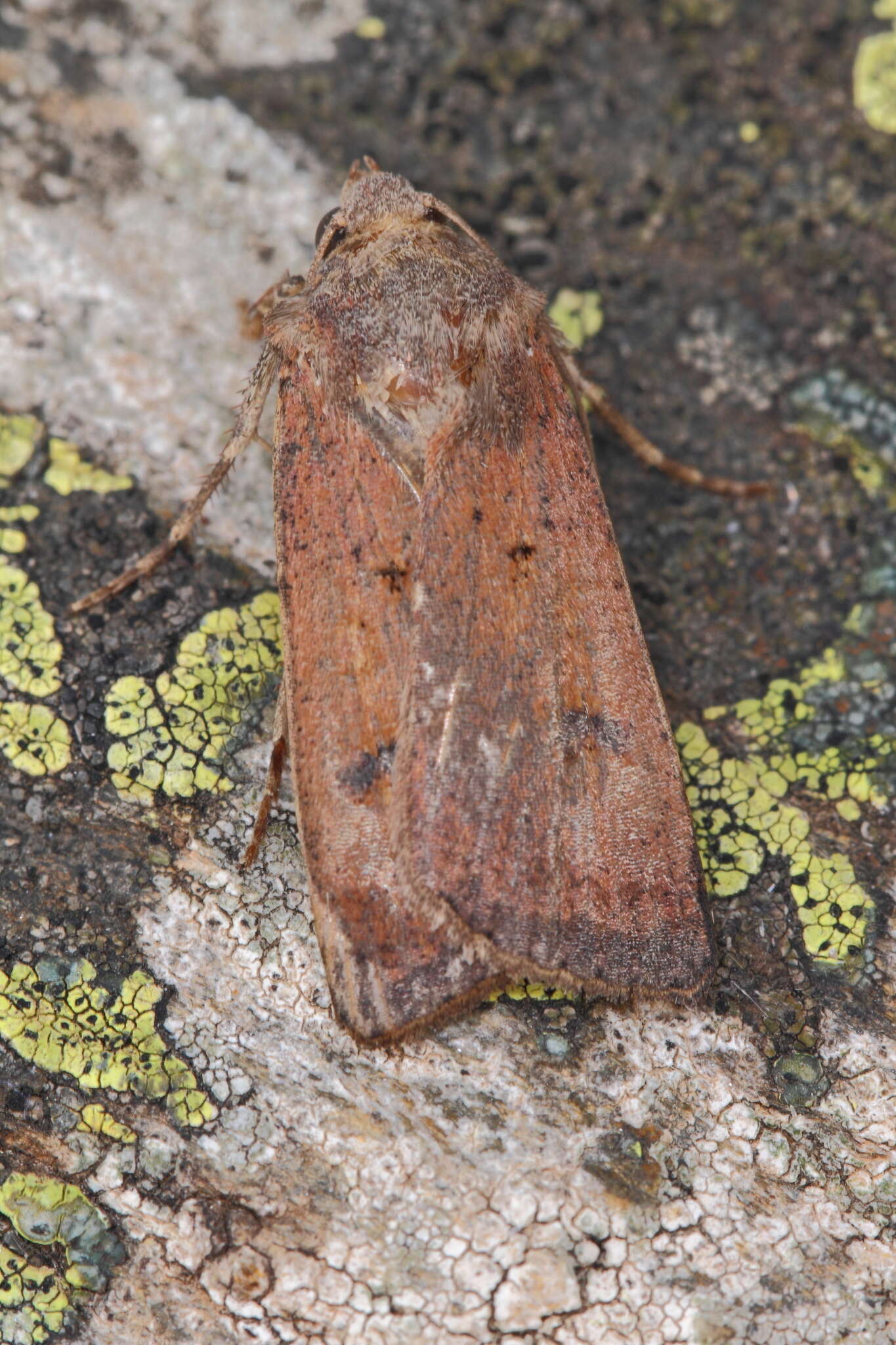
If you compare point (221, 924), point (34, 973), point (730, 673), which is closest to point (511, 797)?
point (221, 924)

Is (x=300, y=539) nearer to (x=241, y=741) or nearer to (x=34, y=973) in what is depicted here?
(x=241, y=741)

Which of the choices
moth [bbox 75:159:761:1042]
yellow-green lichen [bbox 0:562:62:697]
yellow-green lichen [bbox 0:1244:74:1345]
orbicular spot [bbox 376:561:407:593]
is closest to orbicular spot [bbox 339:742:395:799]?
moth [bbox 75:159:761:1042]

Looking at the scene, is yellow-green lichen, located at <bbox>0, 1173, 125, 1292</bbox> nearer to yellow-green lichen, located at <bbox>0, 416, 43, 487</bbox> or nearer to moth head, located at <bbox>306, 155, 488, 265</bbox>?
yellow-green lichen, located at <bbox>0, 416, 43, 487</bbox>

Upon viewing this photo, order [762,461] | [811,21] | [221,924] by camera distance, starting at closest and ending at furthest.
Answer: [221,924] → [762,461] → [811,21]

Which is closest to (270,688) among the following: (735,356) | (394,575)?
(394,575)

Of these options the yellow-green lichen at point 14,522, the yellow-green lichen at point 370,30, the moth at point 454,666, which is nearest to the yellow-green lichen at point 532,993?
the moth at point 454,666

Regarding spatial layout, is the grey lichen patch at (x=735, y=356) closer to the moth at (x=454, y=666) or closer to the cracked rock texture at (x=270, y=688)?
the cracked rock texture at (x=270, y=688)
